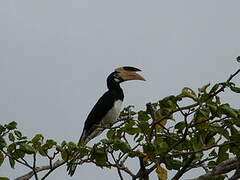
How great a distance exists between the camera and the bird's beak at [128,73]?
785cm

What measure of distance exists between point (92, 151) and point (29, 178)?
0.71 meters

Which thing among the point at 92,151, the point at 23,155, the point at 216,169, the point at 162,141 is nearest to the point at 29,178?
the point at 23,155

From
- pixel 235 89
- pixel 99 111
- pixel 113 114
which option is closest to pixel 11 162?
pixel 235 89

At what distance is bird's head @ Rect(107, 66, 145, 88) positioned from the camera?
7.91m

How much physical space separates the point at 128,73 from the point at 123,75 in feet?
0.33

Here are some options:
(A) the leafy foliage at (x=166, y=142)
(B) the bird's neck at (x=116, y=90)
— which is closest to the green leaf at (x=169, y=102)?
(A) the leafy foliage at (x=166, y=142)

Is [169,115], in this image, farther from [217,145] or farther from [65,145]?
[65,145]

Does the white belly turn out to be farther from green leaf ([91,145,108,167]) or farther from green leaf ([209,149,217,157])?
green leaf ([91,145,108,167])

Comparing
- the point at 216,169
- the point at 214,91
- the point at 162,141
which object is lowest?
the point at 216,169

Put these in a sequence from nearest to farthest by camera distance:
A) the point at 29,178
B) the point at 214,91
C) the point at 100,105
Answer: the point at 214,91
the point at 29,178
the point at 100,105

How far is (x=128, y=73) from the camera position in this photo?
8148mm

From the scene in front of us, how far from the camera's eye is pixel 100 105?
25.9 feet

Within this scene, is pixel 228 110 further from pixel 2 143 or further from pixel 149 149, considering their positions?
pixel 2 143

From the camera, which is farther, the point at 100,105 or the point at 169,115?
the point at 100,105
